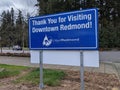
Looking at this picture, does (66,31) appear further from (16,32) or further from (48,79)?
(16,32)

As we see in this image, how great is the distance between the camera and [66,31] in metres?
6.73

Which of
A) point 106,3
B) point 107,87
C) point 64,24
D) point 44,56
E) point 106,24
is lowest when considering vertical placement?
point 107,87

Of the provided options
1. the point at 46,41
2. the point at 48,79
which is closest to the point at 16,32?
the point at 48,79

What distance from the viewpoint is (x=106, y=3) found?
44.8 metres

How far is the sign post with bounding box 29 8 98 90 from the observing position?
6.29 metres

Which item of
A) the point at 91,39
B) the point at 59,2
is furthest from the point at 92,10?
the point at 59,2

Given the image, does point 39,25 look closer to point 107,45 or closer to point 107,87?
point 107,87

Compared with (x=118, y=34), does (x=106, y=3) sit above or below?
above

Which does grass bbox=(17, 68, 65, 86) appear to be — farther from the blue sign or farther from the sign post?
the blue sign

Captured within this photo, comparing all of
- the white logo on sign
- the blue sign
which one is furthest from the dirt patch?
the white logo on sign

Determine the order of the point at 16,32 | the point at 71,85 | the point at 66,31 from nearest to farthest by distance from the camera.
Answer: the point at 66,31
the point at 71,85
the point at 16,32

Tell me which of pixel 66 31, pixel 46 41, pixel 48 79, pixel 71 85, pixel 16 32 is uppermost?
pixel 16 32

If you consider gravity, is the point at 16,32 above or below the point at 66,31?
above

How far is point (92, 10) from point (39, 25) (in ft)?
5.61
